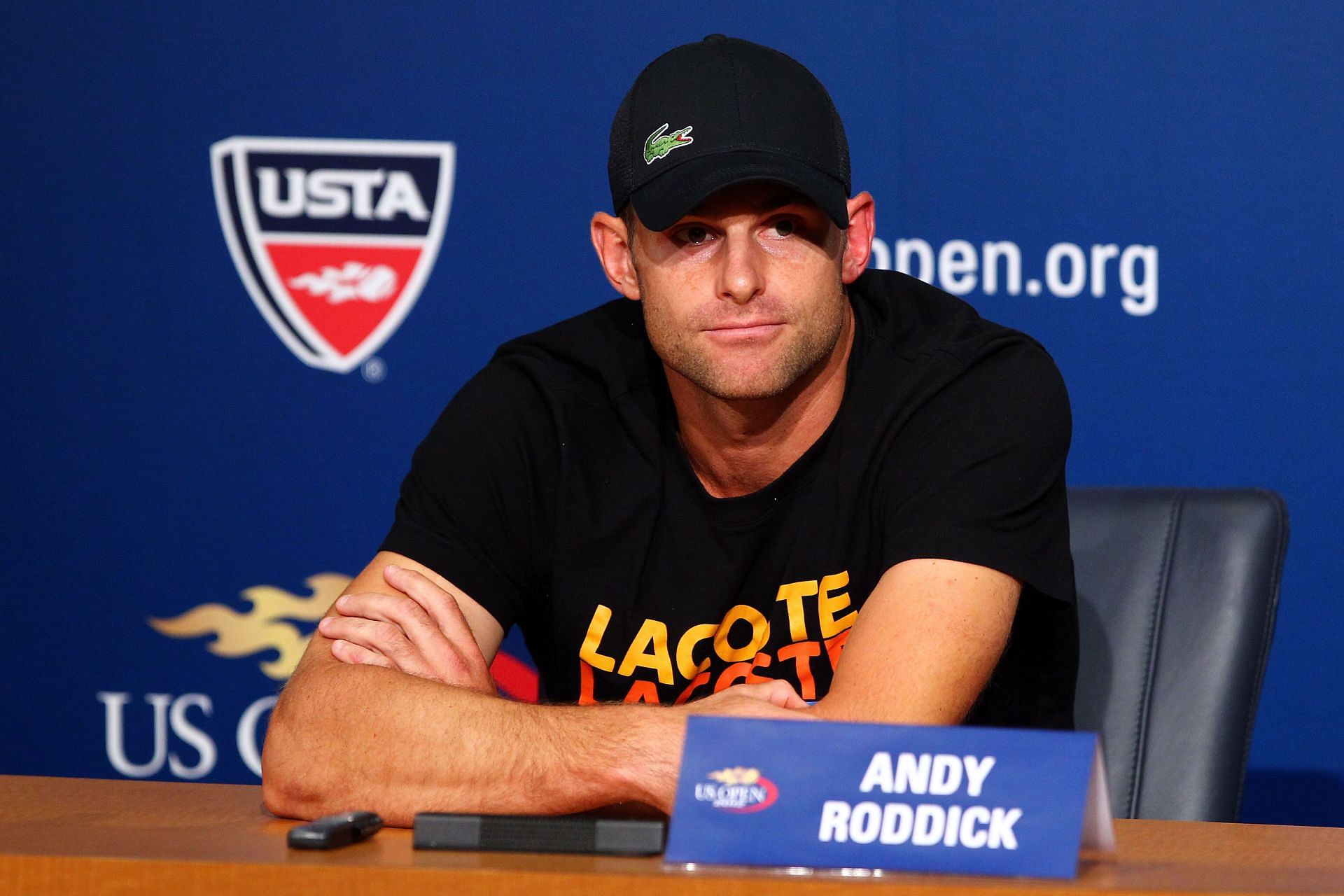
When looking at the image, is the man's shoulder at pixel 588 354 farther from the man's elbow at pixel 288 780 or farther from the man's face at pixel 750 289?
the man's elbow at pixel 288 780

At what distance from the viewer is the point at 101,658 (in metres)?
1.97

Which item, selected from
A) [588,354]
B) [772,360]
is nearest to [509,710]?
[772,360]

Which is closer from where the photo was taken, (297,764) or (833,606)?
(297,764)

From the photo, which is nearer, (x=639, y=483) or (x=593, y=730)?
(x=593, y=730)

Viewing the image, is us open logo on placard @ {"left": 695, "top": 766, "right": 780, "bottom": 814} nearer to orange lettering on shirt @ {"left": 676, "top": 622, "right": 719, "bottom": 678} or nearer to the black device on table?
the black device on table

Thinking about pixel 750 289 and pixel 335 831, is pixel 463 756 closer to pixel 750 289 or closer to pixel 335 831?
pixel 335 831

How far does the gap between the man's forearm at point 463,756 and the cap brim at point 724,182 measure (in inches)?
17.9

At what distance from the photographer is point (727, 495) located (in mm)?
1352

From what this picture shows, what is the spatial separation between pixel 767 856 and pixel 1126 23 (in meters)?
1.44

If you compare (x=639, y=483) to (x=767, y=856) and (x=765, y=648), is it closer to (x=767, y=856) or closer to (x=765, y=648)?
(x=765, y=648)

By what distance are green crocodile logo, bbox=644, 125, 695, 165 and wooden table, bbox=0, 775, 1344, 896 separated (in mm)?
642

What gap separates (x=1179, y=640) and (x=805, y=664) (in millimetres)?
329

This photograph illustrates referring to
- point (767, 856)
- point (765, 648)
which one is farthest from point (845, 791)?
point (765, 648)

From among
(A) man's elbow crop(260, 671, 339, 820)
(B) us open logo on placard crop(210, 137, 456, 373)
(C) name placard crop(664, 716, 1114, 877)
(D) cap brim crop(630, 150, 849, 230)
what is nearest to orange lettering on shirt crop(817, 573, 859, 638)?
(D) cap brim crop(630, 150, 849, 230)
